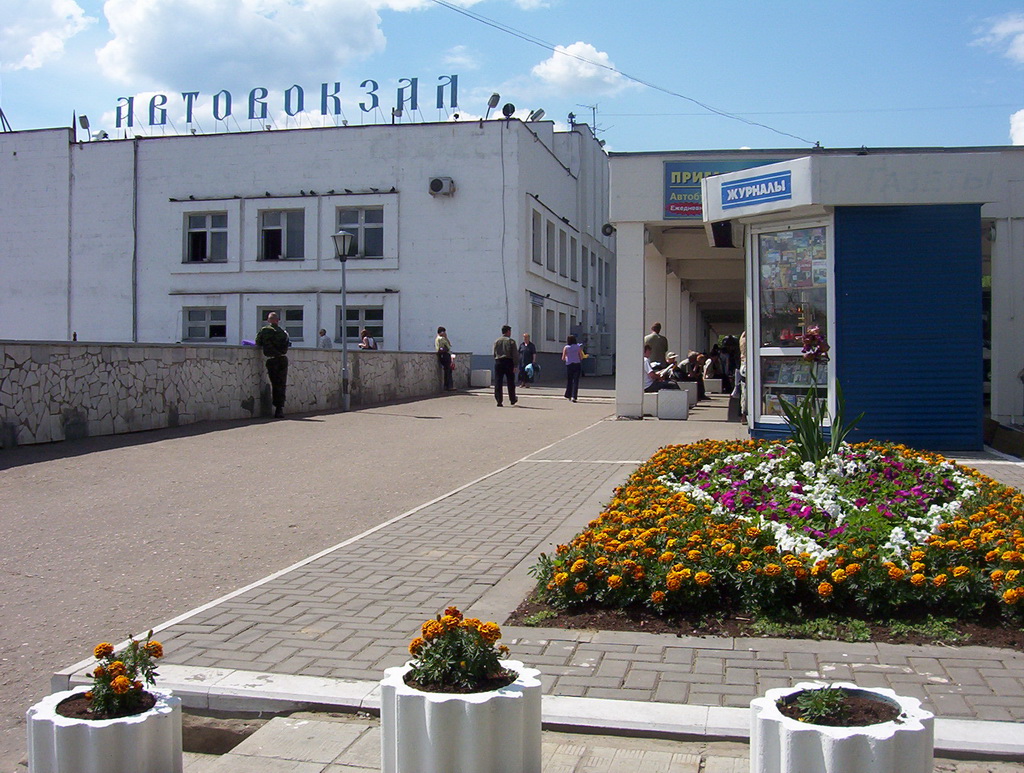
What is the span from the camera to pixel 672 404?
58.0 ft

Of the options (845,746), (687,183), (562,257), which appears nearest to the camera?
(845,746)

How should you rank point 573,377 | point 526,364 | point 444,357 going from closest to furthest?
point 573,377 < point 444,357 < point 526,364

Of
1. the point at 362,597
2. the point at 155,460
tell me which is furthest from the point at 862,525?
the point at 155,460

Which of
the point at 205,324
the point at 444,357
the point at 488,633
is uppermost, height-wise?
the point at 205,324

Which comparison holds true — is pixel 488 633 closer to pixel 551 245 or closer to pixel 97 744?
pixel 97 744

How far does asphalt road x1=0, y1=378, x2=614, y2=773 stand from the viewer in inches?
211

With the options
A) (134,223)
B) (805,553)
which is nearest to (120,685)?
(805,553)

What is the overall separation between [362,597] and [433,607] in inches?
19.2

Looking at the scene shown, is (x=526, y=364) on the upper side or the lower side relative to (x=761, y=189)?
lower

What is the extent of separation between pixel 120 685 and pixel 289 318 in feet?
114

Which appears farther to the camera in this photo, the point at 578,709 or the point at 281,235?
the point at 281,235

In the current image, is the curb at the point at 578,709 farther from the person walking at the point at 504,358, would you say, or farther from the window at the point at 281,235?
the window at the point at 281,235

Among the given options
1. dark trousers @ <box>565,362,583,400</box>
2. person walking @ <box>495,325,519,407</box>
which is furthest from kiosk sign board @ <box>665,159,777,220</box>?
dark trousers @ <box>565,362,583,400</box>

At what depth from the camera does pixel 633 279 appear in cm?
1738
